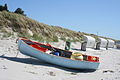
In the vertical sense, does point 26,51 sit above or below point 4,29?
below

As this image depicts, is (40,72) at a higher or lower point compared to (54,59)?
lower

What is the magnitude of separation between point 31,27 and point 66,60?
1263 centimetres

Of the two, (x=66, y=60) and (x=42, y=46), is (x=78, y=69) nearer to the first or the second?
(x=66, y=60)

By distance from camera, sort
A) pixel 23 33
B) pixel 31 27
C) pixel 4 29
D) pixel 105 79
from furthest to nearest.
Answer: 1. pixel 31 27
2. pixel 23 33
3. pixel 4 29
4. pixel 105 79

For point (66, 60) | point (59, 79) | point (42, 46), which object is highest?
point (42, 46)

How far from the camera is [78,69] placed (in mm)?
9484

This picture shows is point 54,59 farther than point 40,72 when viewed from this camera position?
Yes

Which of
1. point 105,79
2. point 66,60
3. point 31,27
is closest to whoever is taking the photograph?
point 105,79

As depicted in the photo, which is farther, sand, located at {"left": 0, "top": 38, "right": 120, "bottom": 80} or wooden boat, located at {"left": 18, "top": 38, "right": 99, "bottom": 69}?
wooden boat, located at {"left": 18, "top": 38, "right": 99, "bottom": 69}

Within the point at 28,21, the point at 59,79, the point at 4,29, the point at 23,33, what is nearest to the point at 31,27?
the point at 28,21

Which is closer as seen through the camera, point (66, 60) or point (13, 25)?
point (66, 60)

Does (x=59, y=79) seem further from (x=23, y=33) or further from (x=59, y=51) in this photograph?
(x=23, y=33)

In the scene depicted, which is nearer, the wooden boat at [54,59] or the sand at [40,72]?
the sand at [40,72]

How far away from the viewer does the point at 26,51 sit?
886 centimetres
